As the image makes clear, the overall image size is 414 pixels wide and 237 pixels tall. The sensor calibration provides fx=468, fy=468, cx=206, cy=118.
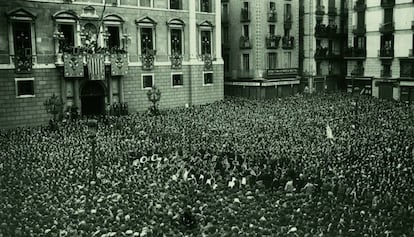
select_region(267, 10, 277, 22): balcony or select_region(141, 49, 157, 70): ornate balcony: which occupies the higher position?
select_region(267, 10, 277, 22): balcony

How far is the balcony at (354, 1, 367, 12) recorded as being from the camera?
50062 millimetres

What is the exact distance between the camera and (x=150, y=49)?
3856cm

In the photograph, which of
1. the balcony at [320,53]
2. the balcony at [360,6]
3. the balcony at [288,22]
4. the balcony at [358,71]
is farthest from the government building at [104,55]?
the balcony at [360,6]

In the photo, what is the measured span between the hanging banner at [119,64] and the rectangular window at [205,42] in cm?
867

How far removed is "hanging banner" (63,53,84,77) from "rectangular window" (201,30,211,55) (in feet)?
41.2

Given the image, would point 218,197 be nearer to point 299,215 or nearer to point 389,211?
point 299,215

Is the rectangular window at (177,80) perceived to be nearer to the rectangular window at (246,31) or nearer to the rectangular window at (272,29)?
the rectangular window at (246,31)

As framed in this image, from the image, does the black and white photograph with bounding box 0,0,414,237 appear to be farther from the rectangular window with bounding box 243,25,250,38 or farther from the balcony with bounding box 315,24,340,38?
the rectangular window with bounding box 243,25,250,38

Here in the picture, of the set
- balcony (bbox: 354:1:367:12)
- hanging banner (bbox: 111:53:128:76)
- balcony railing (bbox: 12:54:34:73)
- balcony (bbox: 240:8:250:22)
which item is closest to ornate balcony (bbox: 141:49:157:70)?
hanging banner (bbox: 111:53:128:76)

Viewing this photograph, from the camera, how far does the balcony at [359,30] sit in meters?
50.2

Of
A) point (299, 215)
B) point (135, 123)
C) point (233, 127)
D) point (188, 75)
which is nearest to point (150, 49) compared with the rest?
point (188, 75)

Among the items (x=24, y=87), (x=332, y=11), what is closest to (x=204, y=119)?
(x=24, y=87)

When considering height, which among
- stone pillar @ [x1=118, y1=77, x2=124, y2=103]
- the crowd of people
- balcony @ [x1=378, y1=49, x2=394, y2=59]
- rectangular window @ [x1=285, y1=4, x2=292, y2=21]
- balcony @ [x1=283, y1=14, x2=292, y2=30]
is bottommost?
the crowd of people

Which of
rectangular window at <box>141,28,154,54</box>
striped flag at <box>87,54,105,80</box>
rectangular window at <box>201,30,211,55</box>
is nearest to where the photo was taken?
striped flag at <box>87,54,105,80</box>
